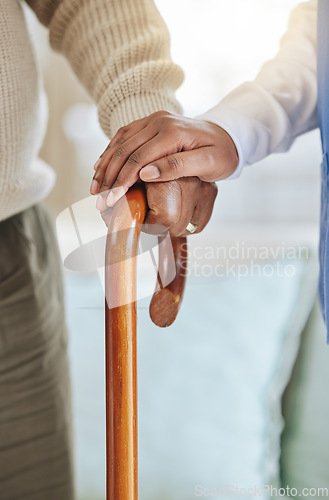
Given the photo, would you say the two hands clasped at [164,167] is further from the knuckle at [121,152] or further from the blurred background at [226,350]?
the blurred background at [226,350]

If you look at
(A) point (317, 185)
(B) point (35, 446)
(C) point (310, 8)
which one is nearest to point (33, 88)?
(C) point (310, 8)

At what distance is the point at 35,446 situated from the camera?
574 mm

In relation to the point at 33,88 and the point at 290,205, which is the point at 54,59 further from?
the point at 33,88

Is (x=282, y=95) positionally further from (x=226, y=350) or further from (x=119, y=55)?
(x=226, y=350)

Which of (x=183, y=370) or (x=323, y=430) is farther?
(x=183, y=370)

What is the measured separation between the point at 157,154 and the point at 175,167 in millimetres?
14

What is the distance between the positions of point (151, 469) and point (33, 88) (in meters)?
0.58

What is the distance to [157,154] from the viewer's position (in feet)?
1.12

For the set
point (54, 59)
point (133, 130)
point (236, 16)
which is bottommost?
point (133, 130)

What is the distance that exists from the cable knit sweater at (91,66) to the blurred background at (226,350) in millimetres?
97

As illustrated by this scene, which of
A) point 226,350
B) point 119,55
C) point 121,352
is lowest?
point 226,350

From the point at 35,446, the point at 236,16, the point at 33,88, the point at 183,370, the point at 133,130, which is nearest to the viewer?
the point at 133,130

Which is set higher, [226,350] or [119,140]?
[119,140]

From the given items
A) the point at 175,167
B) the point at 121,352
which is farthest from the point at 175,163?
the point at 121,352
